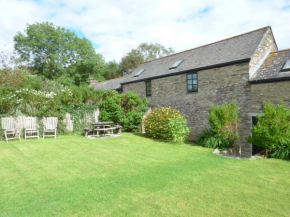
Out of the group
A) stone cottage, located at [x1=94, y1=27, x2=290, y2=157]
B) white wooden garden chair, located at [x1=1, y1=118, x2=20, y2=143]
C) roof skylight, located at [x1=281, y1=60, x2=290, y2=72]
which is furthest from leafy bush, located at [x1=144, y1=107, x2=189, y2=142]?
white wooden garden chair, located at [x1=1, y1=118, x2=20, y2=143]

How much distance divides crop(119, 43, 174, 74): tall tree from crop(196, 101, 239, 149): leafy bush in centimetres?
3122

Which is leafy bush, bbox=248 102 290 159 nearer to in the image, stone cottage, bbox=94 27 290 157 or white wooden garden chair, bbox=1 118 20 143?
stone cottage, bbox=94 27 290 157

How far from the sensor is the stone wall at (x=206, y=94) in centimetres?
991

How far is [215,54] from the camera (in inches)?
482

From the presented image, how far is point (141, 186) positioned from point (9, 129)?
32.0ft

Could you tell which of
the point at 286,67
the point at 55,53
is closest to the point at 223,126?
the point at 286,67

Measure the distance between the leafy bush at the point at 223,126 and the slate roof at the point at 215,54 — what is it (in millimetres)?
3034

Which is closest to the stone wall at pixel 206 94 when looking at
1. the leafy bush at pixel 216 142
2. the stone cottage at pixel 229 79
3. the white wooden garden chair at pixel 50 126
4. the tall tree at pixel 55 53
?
the stone cottage at pixel 229 79

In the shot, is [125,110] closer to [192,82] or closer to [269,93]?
[192,82]

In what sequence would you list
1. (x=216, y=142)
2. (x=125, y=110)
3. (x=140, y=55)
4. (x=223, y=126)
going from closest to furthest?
(x=223, y=126), (x=216, y=142), (x=125, y=110), (x=140, y=55)

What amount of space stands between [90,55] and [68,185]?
107ft

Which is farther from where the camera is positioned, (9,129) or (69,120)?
(69,120)

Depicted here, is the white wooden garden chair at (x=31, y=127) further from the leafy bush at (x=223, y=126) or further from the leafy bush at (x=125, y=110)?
the leafy bush at (x=223, y=126)

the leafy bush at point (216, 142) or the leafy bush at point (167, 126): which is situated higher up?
the leafy bush at point (167, 126)
